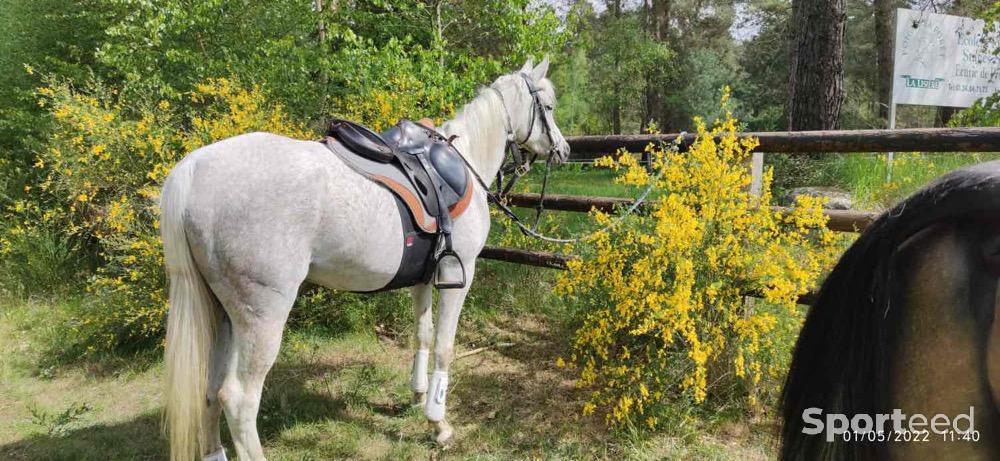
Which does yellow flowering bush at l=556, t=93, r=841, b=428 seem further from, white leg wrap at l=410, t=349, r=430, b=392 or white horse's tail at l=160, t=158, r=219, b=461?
white horse's tail at l=160, t=158, r=219, b=461

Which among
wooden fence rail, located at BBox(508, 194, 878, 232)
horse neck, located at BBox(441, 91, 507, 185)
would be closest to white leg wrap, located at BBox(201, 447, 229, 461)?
horse neck, located at BBox(441, 91, 507, 185)

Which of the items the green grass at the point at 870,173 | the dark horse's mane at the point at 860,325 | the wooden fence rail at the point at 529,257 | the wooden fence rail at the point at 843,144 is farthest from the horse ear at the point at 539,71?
the dark horse's mane at the point at 860,325

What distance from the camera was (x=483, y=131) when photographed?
3445 mm

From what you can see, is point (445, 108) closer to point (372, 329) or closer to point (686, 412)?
point (372, 329)

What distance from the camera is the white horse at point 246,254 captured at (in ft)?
7.52

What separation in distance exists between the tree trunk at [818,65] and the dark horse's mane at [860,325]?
4747 mm

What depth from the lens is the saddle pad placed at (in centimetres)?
264

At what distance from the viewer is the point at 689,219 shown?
107 inches

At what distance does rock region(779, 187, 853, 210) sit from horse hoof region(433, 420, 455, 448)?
3162 mm

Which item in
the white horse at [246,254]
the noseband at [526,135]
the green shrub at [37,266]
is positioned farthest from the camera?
the green shrub at [37,266]

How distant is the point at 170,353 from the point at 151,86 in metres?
4.00

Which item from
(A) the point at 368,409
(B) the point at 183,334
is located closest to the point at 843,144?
(A) the point at 368,409
